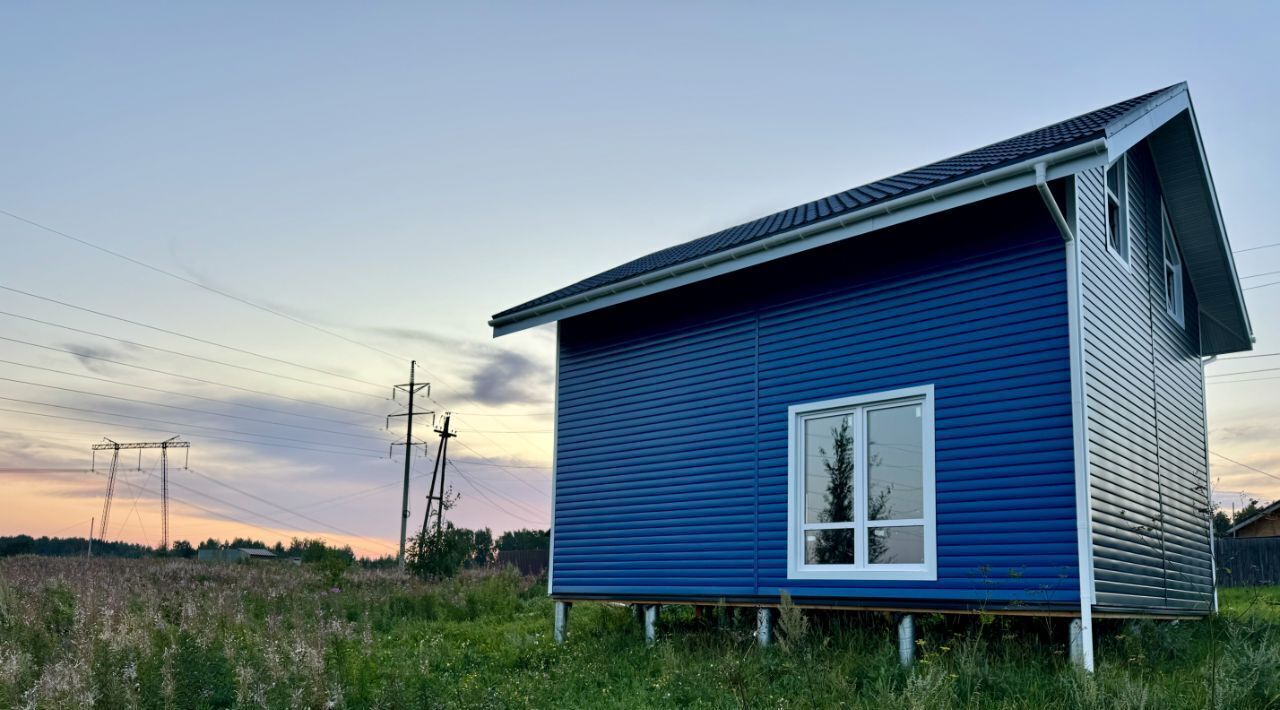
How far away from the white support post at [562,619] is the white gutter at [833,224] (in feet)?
11.8

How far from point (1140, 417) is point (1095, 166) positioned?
3.37 metres

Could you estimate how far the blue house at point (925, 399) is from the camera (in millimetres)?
8570

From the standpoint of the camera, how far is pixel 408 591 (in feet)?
59.0

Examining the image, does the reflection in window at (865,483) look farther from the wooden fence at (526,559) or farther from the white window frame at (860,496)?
the wooden fence at (526,559)

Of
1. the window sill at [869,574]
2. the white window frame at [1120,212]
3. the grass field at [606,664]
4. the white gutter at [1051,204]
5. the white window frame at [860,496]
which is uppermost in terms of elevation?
the white window frame at [1120,212]

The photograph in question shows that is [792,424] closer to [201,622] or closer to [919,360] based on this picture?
[919,360]

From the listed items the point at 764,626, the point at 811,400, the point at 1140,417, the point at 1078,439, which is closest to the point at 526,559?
the point at 764,626

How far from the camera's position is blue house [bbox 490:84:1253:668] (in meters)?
8.57

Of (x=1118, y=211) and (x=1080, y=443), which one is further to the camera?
(x=1118, y=211)

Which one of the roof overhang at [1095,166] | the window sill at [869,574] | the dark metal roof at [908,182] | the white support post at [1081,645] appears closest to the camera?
the white support post at [1081,645]

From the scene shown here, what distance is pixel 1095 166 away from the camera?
8070 mm

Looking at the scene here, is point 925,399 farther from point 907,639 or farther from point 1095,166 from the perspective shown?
point 1095,166

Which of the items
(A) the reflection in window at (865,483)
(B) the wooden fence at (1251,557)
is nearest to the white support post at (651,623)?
(A) the reflection in window at (865,483)

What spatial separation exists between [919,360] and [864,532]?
5.63 ft
